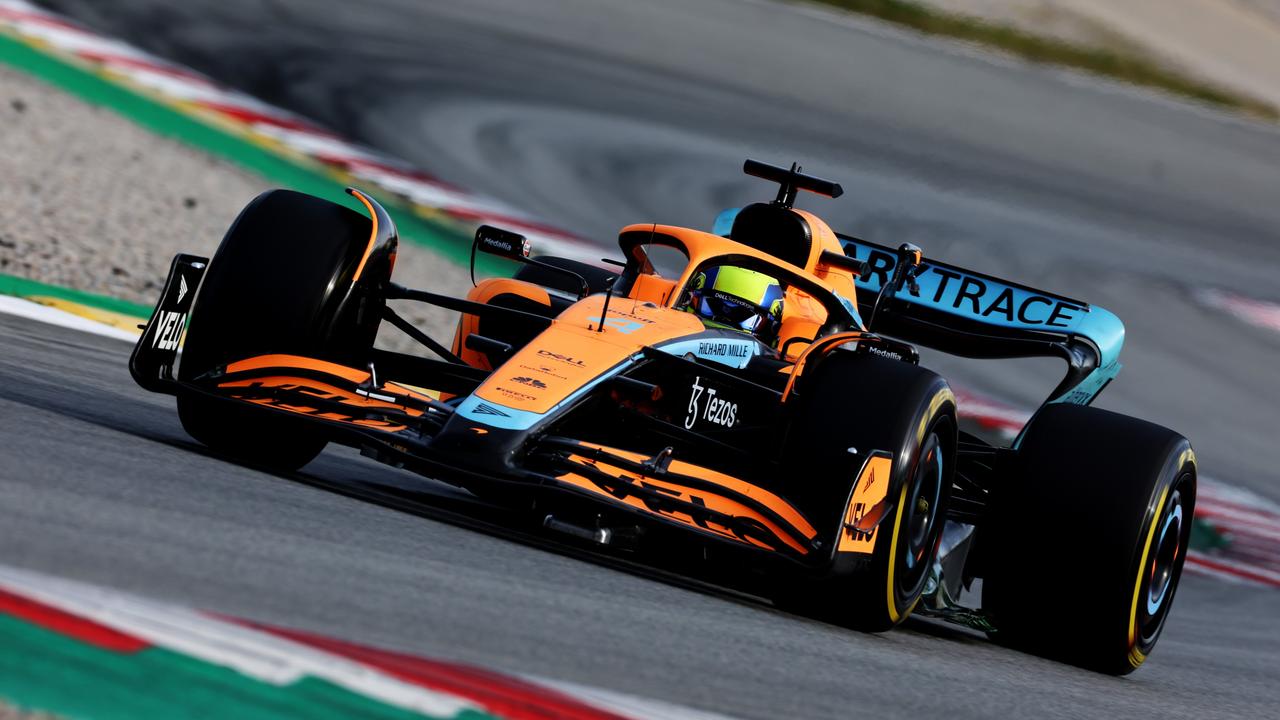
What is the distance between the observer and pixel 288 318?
6.18 meters

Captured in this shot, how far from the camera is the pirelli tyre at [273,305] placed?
6.18 meters

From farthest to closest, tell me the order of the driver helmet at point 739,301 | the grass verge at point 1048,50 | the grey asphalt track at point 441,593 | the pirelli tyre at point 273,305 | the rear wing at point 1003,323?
the grass verge at point 1048,50, the rear wing at point 1003,323, the driver helmet at point 739,301, the pirelli tyre at point 273,305, the grey asphalt track at point 441,593

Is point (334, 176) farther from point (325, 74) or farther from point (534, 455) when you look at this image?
point (534, 455)

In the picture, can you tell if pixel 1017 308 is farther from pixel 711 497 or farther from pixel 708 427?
pixel 711 497

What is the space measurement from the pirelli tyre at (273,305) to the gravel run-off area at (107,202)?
144 inches

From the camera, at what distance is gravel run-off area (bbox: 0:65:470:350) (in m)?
10.1

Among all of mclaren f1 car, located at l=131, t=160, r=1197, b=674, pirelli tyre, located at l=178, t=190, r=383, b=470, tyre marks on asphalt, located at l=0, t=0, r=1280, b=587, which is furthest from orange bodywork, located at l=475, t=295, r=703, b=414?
tyre marks on asphalt, located at l=0, t=0, r=1280, b=587

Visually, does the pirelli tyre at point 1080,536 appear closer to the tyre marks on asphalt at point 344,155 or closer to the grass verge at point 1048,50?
the tyre marks on asphalt at point 344,155

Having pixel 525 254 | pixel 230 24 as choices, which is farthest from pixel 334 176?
pixel 525 254

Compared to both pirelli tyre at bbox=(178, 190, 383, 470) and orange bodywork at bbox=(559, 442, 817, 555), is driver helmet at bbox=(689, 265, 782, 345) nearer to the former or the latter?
pirelli tyre at bbox=(178, 190, 383, 470)

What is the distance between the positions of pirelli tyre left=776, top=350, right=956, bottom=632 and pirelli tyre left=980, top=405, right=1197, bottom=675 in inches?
29.9

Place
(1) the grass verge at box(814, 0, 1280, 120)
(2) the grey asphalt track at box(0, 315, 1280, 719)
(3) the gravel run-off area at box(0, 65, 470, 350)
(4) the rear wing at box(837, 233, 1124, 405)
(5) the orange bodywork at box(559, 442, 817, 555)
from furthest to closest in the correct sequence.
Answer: (1) the grass verge at box(814, 0, 1280, 120) → (3) the gravel run-off area at box(0, 65, 470, 350) → (4) the rear wing at box(837, 233, 1124, 405) → (5) the orange bodywork at box(559, 442, 817, 555) → (2) the grey asphalt track at box(0, 315, 1280, 719)

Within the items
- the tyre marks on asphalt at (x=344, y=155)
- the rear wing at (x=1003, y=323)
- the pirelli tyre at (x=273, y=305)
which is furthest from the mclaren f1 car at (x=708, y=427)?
the tyre marks on asphalt at (x=344, y=155)

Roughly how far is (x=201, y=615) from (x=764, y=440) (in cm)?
271
